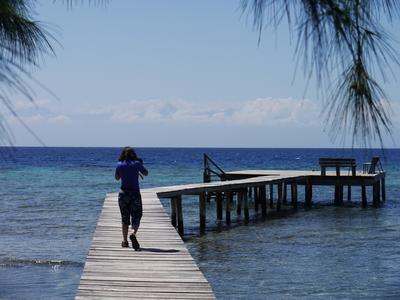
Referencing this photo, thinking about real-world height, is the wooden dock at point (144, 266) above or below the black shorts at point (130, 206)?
below

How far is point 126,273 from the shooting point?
848 cm

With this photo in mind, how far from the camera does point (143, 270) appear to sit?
873 cm

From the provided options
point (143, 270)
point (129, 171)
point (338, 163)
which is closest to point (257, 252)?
point (129, 171)

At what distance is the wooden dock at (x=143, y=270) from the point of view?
24.3 ft

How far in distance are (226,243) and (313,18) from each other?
57.4 ft

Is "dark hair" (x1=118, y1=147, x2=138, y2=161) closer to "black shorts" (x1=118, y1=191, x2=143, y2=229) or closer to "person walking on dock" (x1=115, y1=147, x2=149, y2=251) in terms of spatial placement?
"person walking on dock" (x1=115, y1=147, x2=149, y2=251)

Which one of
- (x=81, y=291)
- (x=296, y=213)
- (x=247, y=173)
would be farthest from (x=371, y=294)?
(x=247, y=173)

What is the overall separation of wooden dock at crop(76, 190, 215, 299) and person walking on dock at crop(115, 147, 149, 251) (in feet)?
0.90

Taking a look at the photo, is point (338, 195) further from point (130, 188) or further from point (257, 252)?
point (130, 188)

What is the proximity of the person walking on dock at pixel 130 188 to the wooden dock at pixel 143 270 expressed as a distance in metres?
0.28

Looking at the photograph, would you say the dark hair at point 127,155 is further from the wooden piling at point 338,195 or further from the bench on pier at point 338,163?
the wooden piling at point 338,195

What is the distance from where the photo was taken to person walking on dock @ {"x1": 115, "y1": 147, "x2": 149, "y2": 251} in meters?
10.6

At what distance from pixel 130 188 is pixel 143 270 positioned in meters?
2.22

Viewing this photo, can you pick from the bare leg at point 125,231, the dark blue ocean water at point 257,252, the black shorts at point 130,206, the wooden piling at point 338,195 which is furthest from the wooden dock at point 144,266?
the wooden piling at point 338,195
